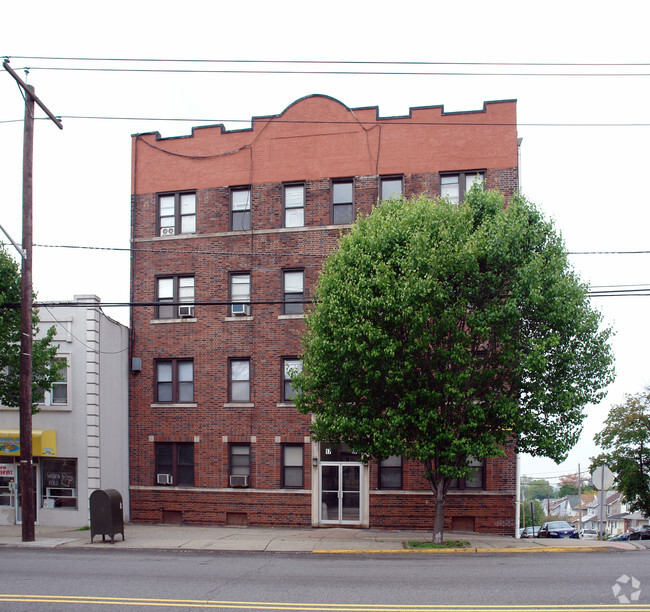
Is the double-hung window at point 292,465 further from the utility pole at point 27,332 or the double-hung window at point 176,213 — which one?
the double-hung window at point 176,213

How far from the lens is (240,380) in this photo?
21609 mm

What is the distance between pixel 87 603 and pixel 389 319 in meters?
8.32

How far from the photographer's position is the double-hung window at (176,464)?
70.9 feet

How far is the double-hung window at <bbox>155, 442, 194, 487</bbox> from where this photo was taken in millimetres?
21625

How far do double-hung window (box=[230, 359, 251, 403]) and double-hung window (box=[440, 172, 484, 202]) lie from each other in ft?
27.8

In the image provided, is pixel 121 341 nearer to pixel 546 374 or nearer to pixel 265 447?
pixel 265 447

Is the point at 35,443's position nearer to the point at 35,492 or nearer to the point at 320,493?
the point at 35,492

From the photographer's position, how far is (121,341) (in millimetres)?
22172

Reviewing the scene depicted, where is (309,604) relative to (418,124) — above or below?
below

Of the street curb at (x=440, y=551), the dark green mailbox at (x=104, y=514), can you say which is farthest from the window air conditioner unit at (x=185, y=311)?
the street curb at (x=440, y=551)

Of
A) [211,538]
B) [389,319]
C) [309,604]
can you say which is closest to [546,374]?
[389,319]

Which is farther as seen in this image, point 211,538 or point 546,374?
point 211,538

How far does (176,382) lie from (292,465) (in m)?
4.78

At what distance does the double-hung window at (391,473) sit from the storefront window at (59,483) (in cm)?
974
